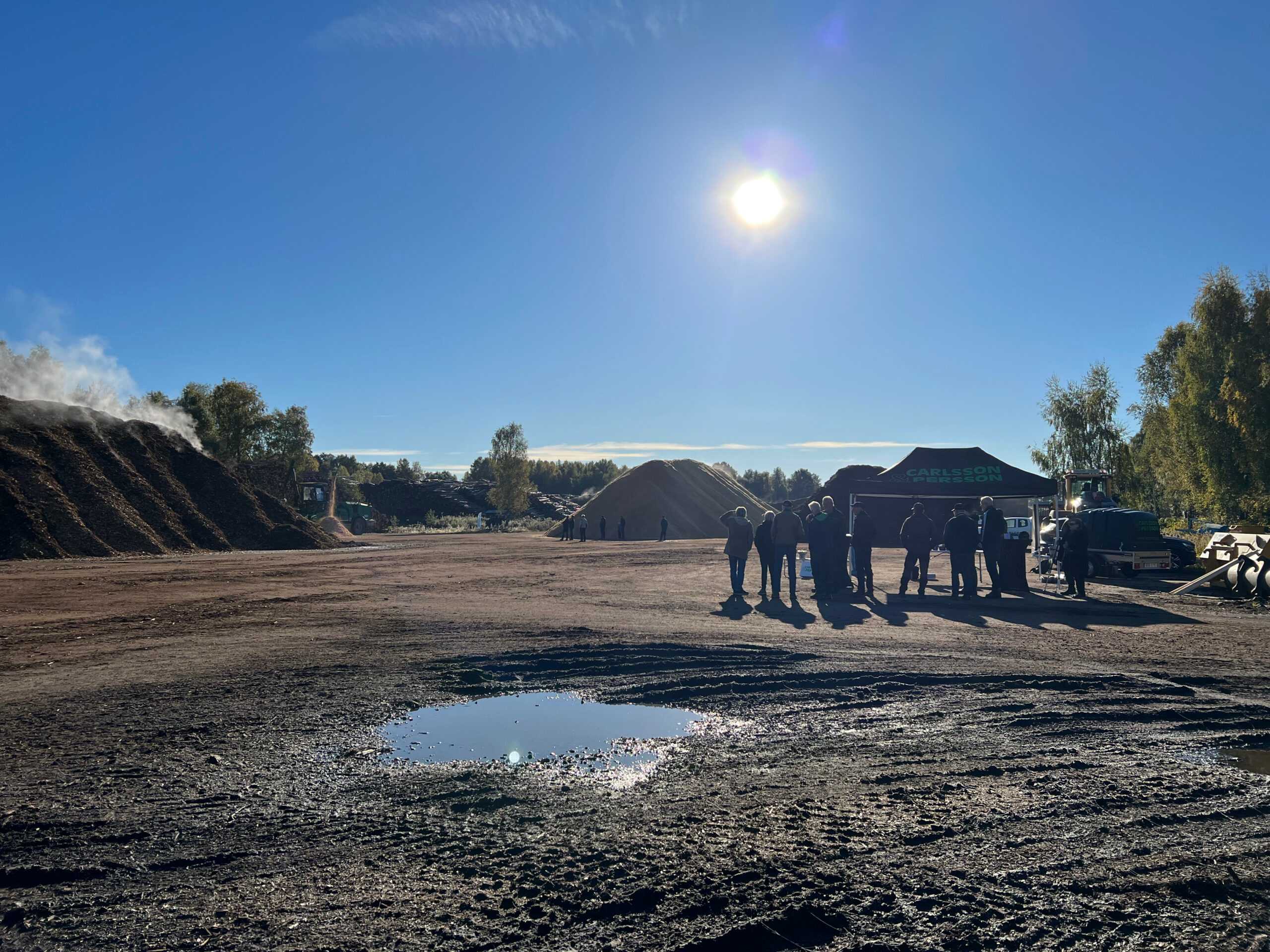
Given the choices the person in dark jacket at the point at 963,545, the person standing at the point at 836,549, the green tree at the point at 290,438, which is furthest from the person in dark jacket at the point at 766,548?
the green tree at the point at 290,438

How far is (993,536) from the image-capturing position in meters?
14.9

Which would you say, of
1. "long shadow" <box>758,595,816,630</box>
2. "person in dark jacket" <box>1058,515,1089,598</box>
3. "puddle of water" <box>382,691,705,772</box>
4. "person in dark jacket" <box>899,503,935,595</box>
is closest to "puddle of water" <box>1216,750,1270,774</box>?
"puddle of water" <box>382,691,705,772</box>

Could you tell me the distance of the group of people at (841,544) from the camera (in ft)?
48.2

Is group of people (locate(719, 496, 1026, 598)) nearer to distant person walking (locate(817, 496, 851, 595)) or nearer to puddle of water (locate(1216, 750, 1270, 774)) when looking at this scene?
distant person walking (locate(817, 496, 851, 595))

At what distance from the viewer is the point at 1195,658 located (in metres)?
8.84

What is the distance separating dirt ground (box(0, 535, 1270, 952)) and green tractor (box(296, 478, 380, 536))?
47.8 meters

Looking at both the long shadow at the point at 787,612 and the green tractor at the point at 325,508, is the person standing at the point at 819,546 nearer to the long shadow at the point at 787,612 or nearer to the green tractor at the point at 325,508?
the long shadow at the point at 787,612

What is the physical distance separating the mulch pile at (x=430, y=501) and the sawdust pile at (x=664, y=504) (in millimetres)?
35197

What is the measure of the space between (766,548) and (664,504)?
103 feet

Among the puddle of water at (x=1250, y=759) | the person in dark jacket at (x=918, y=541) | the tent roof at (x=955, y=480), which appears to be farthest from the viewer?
the tent roof at (x=955, y=480)

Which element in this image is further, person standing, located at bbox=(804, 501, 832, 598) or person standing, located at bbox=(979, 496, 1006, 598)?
person standing, located at bbox=(979, 496, 1006, 598)

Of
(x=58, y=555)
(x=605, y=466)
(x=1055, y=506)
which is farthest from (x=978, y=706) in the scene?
(x=605, y=466)

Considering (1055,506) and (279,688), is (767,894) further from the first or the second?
(1055,506)

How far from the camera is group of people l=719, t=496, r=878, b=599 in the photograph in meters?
14.8
